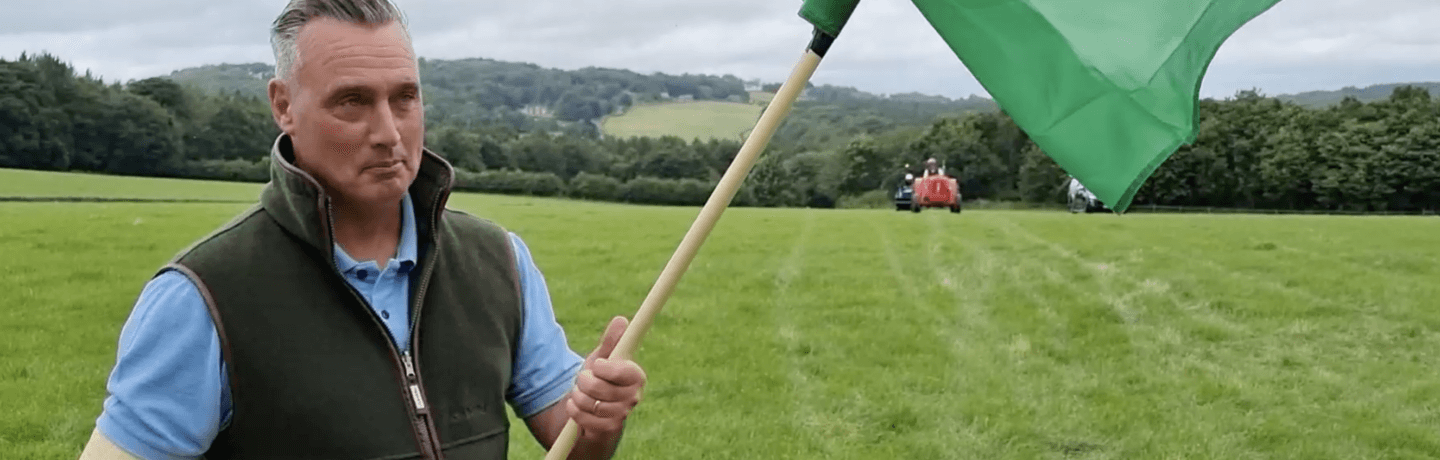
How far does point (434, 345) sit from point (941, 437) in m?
5.72

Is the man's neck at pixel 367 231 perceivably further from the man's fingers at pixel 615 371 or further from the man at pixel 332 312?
the man's fingers at pixel 615 371

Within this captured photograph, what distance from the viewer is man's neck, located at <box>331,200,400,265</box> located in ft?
7.52

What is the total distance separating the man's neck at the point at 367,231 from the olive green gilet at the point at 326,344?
59 millimetres

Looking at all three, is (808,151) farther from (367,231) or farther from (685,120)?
(367,231)

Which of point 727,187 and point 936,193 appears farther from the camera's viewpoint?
point 936,193

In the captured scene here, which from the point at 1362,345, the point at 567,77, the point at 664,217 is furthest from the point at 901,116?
the point at 1362,345

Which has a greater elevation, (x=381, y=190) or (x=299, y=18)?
(x=299, y=18)

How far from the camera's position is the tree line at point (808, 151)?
56969 millimetres

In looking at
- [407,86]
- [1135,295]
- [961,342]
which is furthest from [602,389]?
[1135,295]

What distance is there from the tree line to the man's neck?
42288 millimetres

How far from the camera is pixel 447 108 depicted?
199ft

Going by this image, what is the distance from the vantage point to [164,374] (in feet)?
6.72

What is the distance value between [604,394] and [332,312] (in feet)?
1.67

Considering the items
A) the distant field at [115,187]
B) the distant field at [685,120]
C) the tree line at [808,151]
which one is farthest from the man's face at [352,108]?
the distant field at [685,120]
